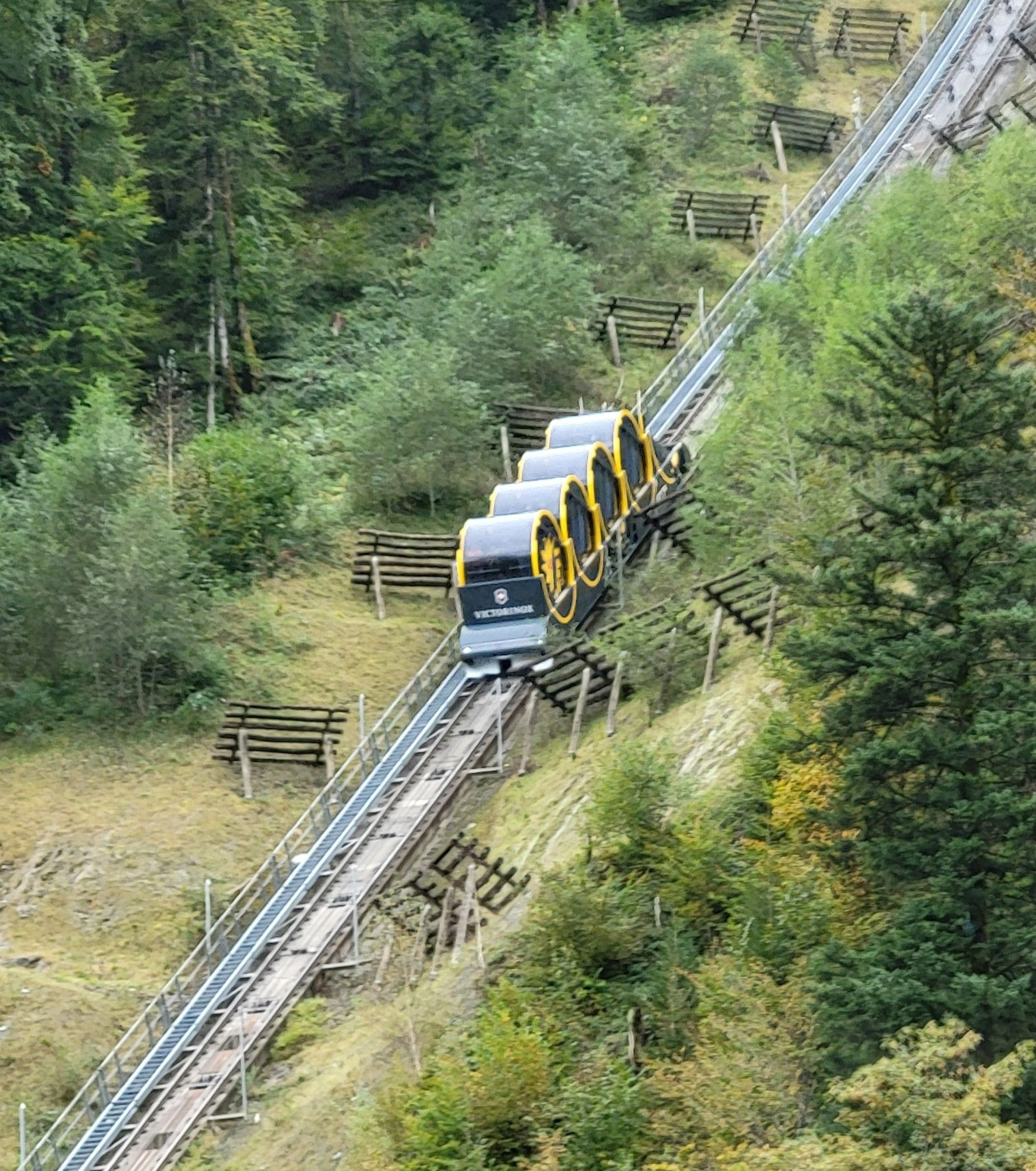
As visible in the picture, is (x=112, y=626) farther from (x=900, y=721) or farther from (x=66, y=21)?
(x=900, y=721)

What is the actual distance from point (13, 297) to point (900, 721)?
31.7 m

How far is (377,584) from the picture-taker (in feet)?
160

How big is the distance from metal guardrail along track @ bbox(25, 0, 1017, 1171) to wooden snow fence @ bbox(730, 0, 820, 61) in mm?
35069

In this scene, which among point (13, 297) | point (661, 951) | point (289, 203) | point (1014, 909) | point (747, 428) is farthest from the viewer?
point (289, 203)

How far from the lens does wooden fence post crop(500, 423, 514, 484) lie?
53.3 m

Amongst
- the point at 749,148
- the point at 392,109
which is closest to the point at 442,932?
the point at 749,148

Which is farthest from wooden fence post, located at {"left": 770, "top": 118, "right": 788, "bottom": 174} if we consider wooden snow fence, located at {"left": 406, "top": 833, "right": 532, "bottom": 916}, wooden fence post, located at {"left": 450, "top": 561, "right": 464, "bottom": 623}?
wooden snow fence, located at {"left": 406, "top": 833, "right": 532, "bottom": 916}

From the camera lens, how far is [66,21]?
54.7m

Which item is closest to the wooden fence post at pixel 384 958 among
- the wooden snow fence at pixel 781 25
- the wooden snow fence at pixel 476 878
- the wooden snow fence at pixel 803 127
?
the wooden snow fence at pixel 476 878

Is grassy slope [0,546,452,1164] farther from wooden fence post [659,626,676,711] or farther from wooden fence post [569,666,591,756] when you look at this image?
wooden fence post [659,626,676,711]

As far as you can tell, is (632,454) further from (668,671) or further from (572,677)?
(668,671)

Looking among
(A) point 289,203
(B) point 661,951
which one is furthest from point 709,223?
(B) point 661,951

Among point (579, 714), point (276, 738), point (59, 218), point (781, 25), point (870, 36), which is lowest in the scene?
point (276, 738)

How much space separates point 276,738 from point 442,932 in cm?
952
